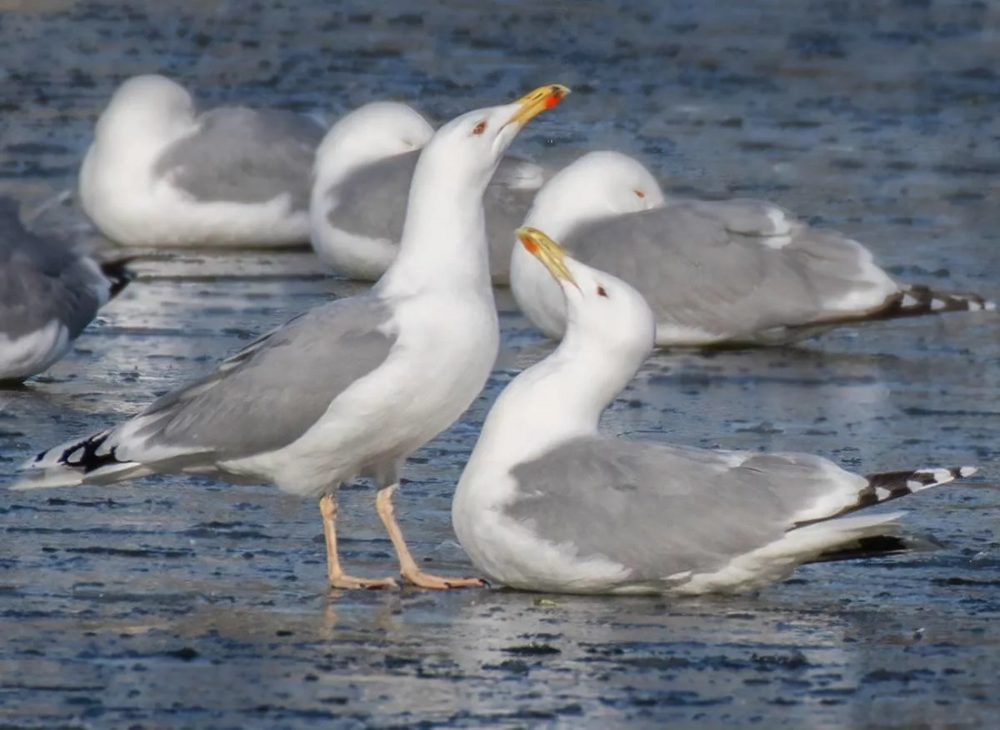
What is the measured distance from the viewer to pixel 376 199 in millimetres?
12461

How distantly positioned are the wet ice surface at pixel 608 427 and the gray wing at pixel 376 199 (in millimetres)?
345

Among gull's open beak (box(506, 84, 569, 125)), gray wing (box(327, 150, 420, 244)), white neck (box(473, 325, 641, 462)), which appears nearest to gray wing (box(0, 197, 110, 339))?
gray wing (box(327, 150, 420, 244))

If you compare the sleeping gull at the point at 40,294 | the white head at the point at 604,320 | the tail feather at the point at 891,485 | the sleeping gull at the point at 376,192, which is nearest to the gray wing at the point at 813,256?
the sleeping gull at the point at 376,192

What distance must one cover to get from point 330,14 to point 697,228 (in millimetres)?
12315

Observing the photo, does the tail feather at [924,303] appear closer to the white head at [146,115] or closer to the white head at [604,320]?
the white head at [604,320]

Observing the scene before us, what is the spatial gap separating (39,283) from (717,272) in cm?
299

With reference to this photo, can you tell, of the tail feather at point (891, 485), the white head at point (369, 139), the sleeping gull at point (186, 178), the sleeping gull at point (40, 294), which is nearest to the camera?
the tail feather at point (891, 485)

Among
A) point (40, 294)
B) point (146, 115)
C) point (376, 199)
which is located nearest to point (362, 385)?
point (40, 294)

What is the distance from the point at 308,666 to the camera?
19.9ft

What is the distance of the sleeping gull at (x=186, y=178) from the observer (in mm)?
13562

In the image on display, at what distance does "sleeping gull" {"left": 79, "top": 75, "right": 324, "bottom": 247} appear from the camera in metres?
13.6

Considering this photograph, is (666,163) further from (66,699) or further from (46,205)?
(66,699)

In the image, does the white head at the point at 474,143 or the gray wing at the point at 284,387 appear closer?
the gray wing at the point at 284,387

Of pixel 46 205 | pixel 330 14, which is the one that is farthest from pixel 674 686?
pixel 330 14
